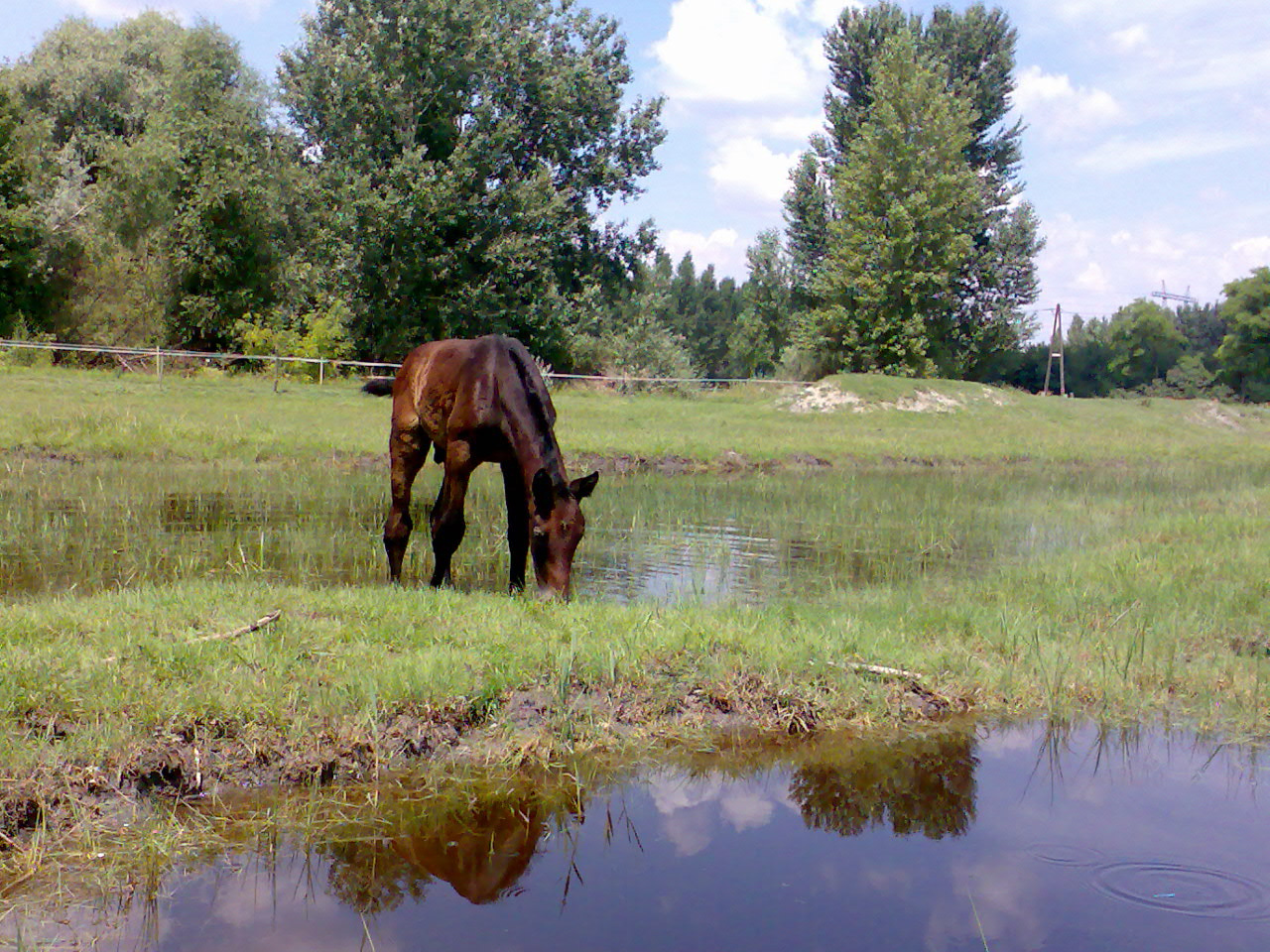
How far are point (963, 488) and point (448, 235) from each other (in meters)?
25.8

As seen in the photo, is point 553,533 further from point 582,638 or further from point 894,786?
point 894,786

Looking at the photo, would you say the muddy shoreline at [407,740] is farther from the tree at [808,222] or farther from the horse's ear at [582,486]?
the tree at [808,222]

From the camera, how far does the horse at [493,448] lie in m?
7.96

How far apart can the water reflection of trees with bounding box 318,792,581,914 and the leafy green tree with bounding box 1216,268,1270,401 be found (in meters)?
81.9

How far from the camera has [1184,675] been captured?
6.91m

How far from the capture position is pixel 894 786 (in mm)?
5363

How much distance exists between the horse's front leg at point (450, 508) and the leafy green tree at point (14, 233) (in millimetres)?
32978

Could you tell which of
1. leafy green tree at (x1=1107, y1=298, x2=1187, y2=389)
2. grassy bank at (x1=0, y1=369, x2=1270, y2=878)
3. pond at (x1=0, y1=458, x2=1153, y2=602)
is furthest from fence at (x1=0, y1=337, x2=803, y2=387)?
leafy green tree at (x1=1107, y1=298, x2=1187, y2=389)

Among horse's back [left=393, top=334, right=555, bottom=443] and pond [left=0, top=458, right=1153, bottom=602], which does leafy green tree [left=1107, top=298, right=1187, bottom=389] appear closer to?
pond [left=0, top=458, right=1153, bottom=602]

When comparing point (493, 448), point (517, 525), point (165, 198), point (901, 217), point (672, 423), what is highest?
point (901, 217)

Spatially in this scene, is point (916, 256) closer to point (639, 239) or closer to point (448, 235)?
point (639, 239)

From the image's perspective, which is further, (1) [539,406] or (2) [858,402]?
(2) [858,402]

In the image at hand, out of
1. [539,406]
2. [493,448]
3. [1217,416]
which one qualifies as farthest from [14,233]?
[1217,416]

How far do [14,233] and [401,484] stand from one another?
3339 centimetres
